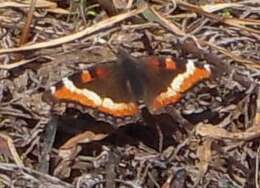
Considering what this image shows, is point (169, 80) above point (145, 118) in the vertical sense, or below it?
above

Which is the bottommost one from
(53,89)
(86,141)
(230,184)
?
(230,184)

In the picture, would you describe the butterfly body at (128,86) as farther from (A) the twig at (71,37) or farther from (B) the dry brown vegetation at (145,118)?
(A) the twig at (71,37)

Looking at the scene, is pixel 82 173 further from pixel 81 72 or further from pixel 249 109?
pixel 249 109

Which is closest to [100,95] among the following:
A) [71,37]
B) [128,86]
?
[128,86]

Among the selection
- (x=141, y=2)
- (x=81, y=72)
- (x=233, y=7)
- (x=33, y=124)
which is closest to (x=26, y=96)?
(x=33, y=124)

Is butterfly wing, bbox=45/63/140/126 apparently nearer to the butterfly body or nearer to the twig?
the butterfly body

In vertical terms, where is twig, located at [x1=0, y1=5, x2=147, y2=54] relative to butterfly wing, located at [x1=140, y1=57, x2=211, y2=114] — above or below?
above

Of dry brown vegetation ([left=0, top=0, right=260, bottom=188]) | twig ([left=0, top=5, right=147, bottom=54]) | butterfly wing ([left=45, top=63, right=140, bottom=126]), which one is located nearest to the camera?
butterfly wing ([left=45, top=63, right=140, bottom=126])

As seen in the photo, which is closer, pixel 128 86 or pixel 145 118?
pixel 128 86

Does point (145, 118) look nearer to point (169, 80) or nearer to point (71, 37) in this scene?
point (169, 80)

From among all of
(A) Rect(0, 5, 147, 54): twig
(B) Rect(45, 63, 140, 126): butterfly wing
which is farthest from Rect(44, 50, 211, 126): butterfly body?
(A) Rect(0, 5, 147, 54): twig

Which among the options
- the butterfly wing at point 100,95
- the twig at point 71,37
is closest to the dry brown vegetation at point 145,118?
the twig at point 71,37
